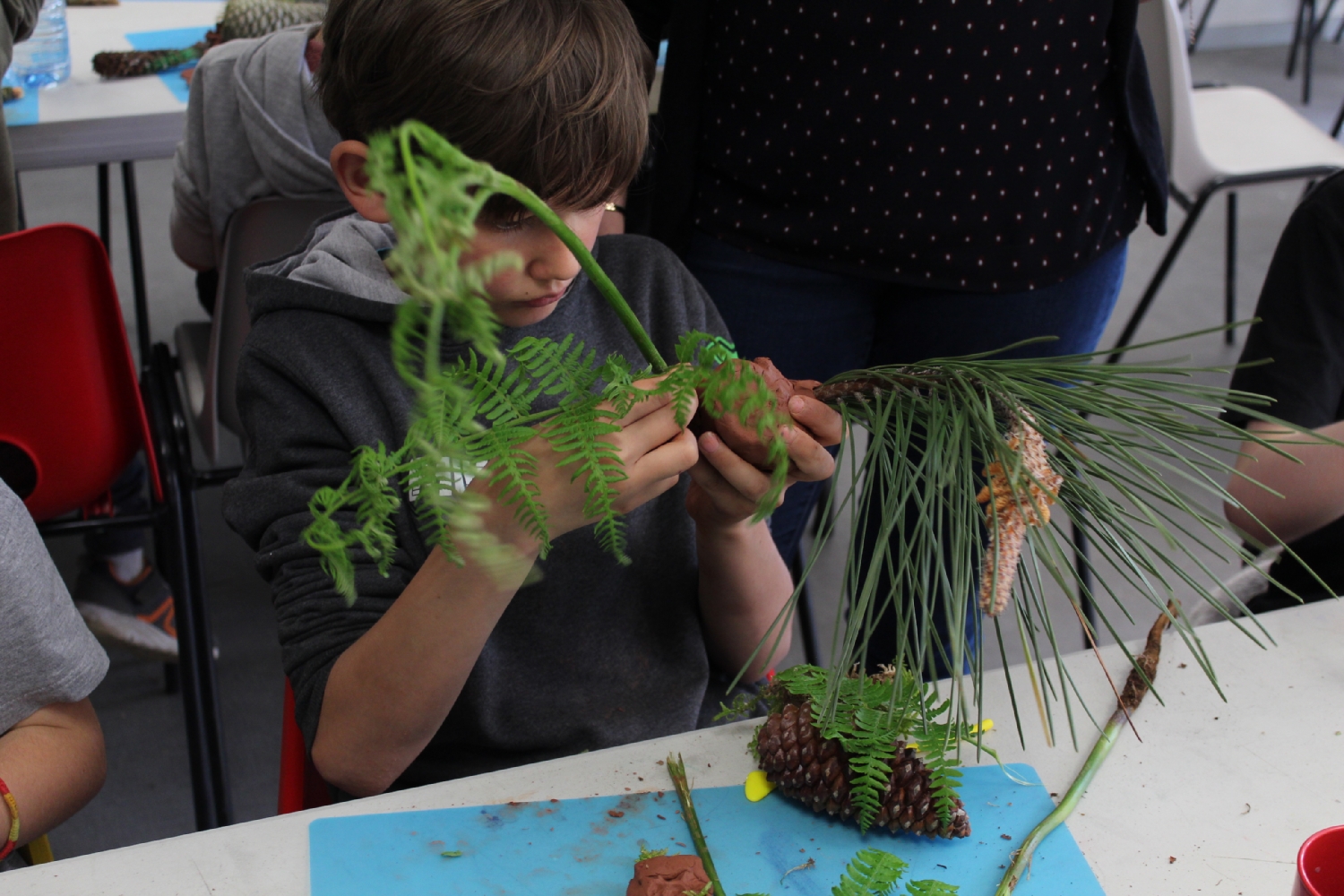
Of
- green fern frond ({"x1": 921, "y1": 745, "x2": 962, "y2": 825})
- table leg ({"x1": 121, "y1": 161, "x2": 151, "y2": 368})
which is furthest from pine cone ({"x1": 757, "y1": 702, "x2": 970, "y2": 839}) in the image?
table leg ({"x1": 121, "y1": 161, "x2": 151, "y2": 368})

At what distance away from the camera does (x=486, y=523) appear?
667 mm

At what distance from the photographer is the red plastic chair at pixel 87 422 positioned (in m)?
1.17

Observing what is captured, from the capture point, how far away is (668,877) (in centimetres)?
64

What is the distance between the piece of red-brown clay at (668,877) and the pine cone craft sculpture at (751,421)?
249mm

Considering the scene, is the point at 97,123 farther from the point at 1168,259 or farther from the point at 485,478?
the point at 1168,259

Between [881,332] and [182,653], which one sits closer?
[881,332]

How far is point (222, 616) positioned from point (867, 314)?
1314 mm

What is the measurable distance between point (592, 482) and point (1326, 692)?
1.91ft

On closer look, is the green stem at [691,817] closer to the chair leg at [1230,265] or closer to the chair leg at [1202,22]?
the chair leg at [1230,265]

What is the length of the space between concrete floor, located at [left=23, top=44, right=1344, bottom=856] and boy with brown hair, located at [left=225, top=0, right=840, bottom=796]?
14.8 inches

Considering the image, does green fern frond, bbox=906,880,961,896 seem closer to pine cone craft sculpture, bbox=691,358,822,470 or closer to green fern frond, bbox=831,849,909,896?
green fern frond, bbox=831,849,909,896

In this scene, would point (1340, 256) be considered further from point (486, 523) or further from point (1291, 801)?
point (486, 523)

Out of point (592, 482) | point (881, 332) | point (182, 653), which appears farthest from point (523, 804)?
Answer: point (182, 653)

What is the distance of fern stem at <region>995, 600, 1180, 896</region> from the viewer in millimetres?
678
